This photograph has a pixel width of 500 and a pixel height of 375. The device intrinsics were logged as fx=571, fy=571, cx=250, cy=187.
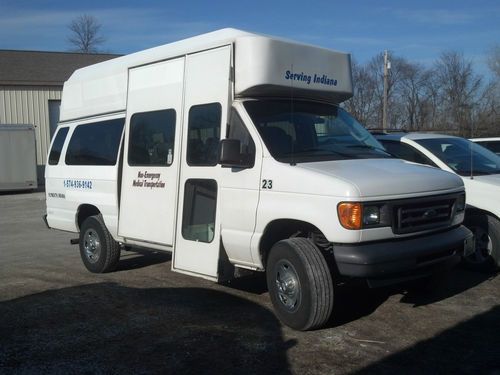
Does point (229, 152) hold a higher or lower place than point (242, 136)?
lower

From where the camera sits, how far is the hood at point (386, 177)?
4727 mm

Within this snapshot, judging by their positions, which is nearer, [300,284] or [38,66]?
[300,284]

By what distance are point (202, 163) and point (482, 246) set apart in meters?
3.73

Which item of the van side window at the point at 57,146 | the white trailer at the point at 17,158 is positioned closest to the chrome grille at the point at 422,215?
the van side window at the point at 57,146

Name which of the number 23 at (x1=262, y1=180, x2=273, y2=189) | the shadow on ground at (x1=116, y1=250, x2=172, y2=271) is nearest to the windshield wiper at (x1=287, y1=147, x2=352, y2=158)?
the number 23 at (x1=262, y1=180, x2=273, y2=189)

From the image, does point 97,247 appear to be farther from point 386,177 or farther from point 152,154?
point 386,177

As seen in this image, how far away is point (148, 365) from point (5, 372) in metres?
1.09

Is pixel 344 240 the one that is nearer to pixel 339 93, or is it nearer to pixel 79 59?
pixel 339 93

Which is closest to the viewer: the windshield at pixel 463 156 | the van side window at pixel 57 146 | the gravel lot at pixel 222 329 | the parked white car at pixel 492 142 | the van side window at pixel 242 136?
the gravel lot at pixel 222 329

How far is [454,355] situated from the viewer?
462 centimetres

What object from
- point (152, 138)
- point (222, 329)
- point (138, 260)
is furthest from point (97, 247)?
point (222, 329)

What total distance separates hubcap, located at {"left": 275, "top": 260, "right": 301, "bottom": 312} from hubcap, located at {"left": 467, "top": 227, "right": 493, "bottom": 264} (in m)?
3.17

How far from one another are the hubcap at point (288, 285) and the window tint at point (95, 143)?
10.1ft

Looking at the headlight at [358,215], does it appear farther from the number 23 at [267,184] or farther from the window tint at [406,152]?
the window tint at [406,152]
